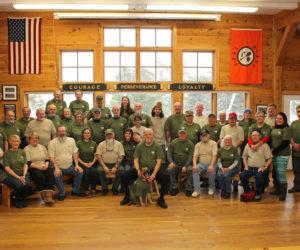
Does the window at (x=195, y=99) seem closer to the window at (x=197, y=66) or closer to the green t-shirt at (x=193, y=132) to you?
the window at (x=197, y=66)

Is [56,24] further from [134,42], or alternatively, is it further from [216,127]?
[216,127]

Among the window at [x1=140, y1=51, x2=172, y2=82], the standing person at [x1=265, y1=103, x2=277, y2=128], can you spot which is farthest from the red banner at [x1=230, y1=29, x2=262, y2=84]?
the standing person at [x1=265, y1=103, x2=277, y2=128]

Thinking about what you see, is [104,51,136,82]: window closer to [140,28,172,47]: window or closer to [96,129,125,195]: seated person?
[140,28,172,47]: window

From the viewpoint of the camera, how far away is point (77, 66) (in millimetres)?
7977

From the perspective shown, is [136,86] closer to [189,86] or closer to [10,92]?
[189,86]

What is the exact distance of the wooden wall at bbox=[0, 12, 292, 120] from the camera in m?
7.77

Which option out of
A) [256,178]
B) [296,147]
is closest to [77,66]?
[256,178]

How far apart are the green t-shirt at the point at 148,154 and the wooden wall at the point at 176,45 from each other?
3223mm

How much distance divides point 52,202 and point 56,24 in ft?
16.1

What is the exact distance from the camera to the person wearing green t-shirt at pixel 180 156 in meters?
5.62

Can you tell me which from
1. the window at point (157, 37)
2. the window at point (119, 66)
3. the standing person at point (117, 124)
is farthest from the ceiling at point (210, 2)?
the standing person at point (117, 124)

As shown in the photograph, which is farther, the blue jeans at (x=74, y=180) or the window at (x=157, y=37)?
the window at (x=157, y=37)

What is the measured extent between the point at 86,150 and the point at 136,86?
9.27 ft

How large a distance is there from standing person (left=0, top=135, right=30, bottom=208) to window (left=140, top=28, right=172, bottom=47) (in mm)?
4553
